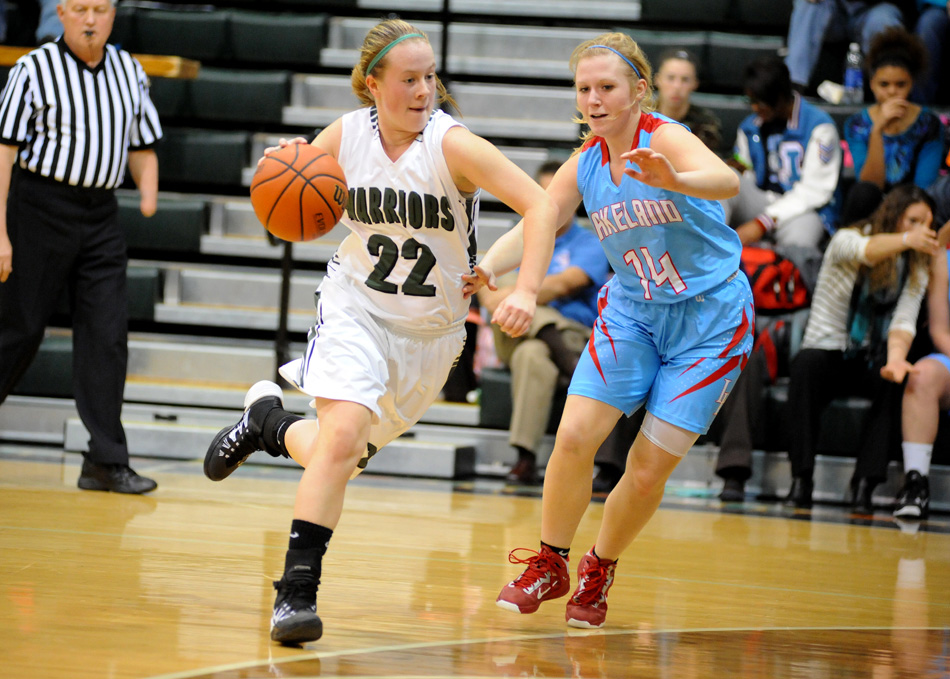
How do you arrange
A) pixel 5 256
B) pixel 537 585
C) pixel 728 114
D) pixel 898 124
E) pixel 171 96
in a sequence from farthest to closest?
pixel 171 96
pixel 728 114
pixel 898 124
pixel 5 256
pixel 537 585

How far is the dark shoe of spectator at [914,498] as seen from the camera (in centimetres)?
521

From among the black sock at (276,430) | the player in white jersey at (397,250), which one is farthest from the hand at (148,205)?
the player in white jersey at (397,250)

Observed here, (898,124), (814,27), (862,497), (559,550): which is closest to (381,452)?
(862,497)

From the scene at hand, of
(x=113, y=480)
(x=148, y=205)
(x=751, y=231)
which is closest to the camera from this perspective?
(x=113, y=480)

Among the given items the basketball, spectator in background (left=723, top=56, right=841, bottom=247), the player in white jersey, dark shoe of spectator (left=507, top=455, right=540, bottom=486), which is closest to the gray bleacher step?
dark shoe of spectator (left=507, top=455, right=540, bottom=486)

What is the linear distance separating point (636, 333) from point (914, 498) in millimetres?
2903

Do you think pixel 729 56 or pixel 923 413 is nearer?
pixel 923 413

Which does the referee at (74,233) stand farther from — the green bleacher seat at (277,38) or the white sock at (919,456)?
the green bleacher seat at (277,38)

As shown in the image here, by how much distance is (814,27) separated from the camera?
718 cm

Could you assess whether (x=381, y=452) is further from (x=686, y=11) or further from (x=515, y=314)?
(x=686, y=11)

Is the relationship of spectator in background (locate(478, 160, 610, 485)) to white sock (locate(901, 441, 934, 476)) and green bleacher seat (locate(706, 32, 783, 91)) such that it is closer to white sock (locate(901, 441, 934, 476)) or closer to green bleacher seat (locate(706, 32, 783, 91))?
white sock (locate(901, 441, 934, 476))

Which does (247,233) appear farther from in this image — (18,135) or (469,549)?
(469,549)

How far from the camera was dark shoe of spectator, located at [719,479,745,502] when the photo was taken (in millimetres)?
5461

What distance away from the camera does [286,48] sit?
8320 mm
